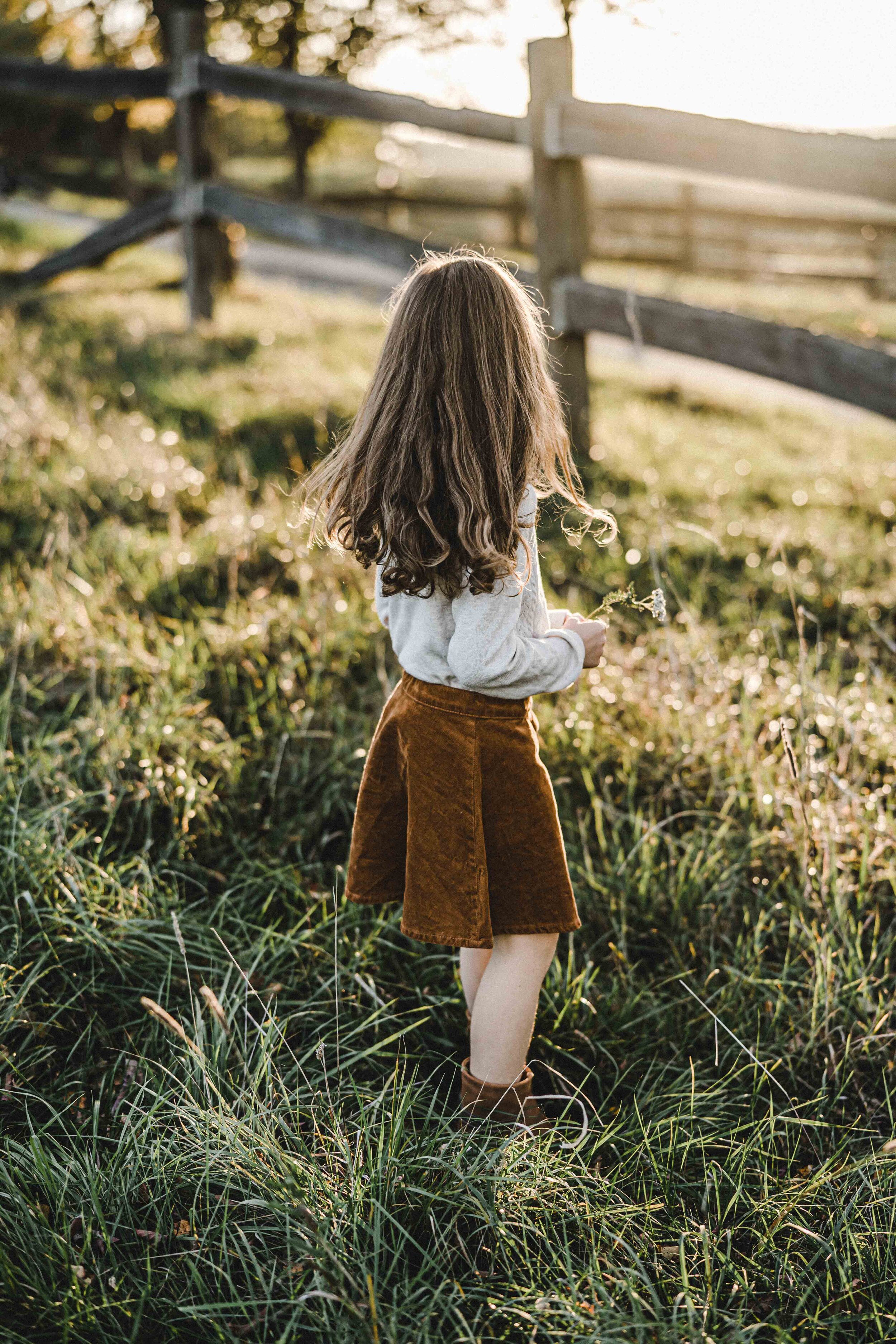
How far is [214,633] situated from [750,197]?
83.9ft

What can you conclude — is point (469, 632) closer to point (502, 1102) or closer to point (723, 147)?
point (502, 1102)

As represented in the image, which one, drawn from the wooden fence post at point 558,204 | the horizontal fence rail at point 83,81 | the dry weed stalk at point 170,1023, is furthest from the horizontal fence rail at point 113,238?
the dry weed stalk at point 170,1023

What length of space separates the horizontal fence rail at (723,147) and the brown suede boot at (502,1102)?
2.80 m

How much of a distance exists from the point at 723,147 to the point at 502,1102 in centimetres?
326

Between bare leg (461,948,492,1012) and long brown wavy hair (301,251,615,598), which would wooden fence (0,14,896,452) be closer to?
long brown wavy hair (301,251,615,598)

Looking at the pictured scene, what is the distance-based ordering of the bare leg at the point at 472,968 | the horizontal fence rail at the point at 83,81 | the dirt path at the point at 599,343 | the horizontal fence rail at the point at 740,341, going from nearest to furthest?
1. the bare leg at the point at 472,968
2. the horizontal fence rail at the point at 740,341
3. the horizontal fence rail at the point at 83,81
4. the dirt path at the point at 599,343

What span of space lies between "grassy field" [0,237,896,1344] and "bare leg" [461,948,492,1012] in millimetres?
110

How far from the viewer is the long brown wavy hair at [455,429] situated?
1.65 metres

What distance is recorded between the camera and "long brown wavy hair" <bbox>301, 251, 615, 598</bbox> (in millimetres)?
1654

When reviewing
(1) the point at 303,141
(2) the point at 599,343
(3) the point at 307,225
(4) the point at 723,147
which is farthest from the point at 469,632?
(1) the point at 303,141

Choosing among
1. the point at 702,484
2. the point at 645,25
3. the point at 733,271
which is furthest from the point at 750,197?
the point at 702,484

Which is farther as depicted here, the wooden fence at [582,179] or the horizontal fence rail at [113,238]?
the horizontal fence rail at [113,238]

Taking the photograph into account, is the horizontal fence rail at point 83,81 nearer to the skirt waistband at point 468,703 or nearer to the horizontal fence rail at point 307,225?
the horizontal fence rail at point 307,225

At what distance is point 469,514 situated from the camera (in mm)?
1654
